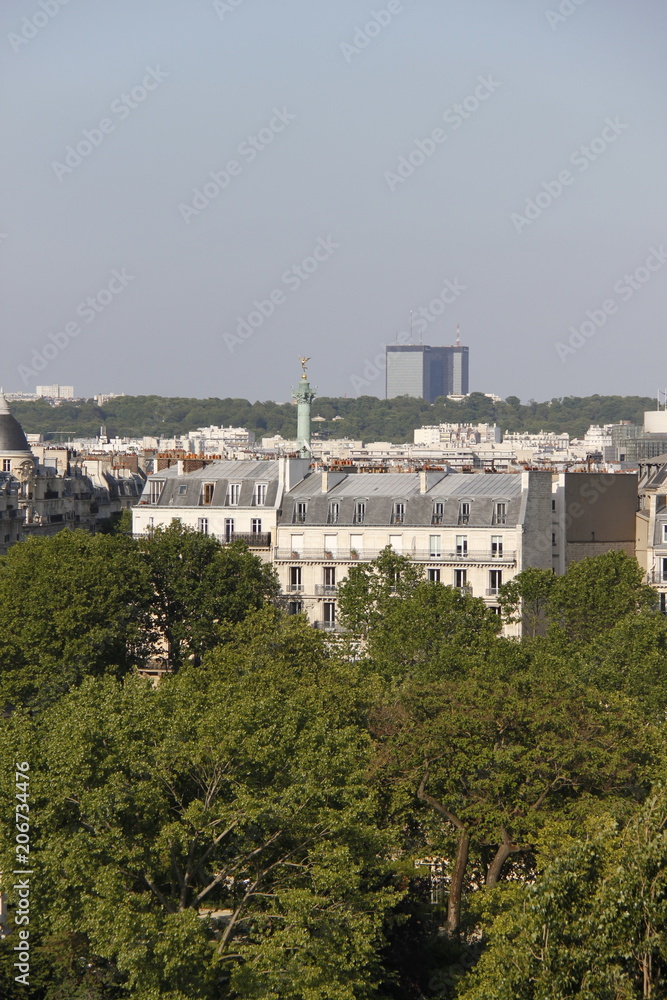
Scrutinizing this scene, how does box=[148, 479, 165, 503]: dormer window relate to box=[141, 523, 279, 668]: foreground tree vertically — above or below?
above

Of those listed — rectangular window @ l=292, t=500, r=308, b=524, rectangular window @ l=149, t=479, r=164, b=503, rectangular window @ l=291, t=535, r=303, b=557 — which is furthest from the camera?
rectangular window @ l=149, t=479, r=164, b=503

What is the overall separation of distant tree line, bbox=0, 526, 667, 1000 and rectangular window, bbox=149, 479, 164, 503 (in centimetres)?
2315

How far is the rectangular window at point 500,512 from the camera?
55281 millimetres

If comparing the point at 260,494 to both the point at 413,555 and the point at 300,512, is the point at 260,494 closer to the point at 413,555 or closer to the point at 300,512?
the point at 300,512

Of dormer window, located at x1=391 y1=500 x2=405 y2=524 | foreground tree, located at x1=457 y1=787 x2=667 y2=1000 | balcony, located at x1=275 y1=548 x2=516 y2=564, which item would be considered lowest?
foreground tree, located at x1=457 y1=787 x2=667 y2=1000

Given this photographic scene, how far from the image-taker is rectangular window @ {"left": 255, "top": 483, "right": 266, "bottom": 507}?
5878 centimetres

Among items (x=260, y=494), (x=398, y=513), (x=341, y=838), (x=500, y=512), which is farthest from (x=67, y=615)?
(x=341, y=838)

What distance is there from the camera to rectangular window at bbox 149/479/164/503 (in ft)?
201

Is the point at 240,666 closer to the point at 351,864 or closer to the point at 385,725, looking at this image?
the point at 385,725

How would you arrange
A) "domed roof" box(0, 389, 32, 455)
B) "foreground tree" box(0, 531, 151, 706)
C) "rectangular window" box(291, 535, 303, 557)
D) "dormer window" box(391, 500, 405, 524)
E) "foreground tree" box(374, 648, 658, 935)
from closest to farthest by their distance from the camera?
"foreground tree" box(374, 648, 658, 935) < "foreground tree" box(0, 531, 151, 706) < "dormer window" box(391, 500, 405, 524) < "rectangular window" box(291, 535, 303, 557) < "domed roof" box(0, 389, 32, 455)

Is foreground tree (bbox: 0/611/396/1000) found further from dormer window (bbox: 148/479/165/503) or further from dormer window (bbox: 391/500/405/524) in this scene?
dormer window (bbox: 148/479/165/503)

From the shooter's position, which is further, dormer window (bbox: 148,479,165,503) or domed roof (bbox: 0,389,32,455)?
domed roof (bbox: 0,389,32,455)

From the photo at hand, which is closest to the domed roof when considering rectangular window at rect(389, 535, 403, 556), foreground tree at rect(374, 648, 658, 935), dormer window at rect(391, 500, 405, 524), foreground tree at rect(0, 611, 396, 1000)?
dormer window at rect(391, 500, 405, 524)

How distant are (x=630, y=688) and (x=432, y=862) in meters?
10.2
